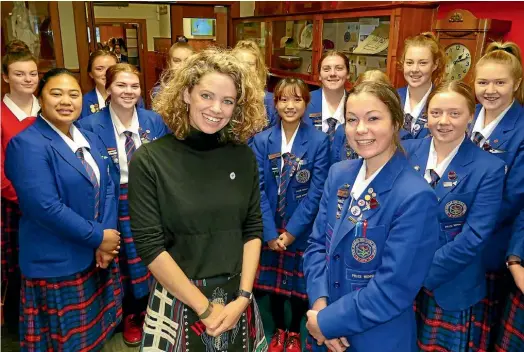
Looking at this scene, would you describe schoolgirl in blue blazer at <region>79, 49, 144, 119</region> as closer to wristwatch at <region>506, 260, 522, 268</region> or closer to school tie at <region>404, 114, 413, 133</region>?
school tie at <region>404, 114, 413, 133</region>

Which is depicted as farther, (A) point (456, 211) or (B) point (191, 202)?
(A) point (456, 211)

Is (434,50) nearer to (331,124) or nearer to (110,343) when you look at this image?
(331,124)

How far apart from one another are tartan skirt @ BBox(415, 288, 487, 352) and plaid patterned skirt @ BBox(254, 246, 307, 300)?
2.27 feet

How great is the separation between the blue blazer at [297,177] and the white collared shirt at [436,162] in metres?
0.61

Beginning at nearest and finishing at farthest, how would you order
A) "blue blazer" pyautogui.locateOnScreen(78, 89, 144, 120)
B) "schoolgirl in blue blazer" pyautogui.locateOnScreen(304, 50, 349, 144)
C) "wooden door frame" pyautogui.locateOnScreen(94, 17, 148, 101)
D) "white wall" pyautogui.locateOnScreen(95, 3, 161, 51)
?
1. "schoolgirl in blue blazer" pyautogui.locateOnScreen(304, 50, 349, 144)
2. "blue blazer" pyautogui.locateOnScreen(78, 89, 144, 120)
3. "wooden door frame" pyautogui.locateOnScreen(94, 17, 148, 101)
4. "white wall" pyautogui.locateOnScreen(95, 3, 161, 51)

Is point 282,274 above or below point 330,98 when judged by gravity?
below

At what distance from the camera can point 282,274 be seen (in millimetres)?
2410

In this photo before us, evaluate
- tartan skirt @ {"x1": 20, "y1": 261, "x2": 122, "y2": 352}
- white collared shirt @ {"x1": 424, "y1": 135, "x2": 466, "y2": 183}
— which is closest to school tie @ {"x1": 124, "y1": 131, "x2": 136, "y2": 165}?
tartan skirt @ {"x1": 20, "y1": 261, "x2": 122, "y2": 352}

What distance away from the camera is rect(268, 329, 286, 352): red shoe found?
227 cm

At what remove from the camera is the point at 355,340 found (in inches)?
51.6

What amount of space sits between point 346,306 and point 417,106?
1482mm

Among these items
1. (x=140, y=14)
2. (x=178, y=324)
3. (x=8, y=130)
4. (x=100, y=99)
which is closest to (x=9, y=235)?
(x=8, y=130)

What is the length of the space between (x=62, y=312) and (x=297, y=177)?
1.31 m

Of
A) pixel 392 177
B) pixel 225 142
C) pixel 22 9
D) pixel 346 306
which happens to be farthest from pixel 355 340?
pixel 22 9
